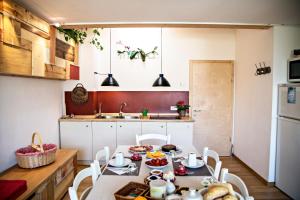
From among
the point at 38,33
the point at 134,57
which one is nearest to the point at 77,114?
the point at 134,57

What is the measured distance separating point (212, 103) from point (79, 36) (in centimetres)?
300

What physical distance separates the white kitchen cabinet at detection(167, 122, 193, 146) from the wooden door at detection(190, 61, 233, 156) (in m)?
0.68

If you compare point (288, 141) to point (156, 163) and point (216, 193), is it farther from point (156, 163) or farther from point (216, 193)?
point (216, 193)

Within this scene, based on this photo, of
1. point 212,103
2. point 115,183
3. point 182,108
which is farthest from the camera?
point 212,103

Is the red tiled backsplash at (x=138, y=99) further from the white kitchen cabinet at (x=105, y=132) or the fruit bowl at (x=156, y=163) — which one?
the fruit bowl at (x=156, y=163)

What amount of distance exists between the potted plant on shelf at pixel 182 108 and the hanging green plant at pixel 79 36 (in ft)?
6.36

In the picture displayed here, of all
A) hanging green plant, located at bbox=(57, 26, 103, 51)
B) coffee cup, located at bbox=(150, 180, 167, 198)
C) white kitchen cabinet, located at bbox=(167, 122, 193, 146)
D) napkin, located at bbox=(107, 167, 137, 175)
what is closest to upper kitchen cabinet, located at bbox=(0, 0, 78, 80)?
hanging green plant, located at bbox=(57, 26, 103, 51)

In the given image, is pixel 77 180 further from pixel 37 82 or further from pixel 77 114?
pixel 77 114

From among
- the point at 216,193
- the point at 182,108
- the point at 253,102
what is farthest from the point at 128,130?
the point at 216,193

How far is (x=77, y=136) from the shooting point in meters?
3.98

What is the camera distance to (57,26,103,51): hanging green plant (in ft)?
11.8

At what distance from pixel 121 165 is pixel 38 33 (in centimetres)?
203

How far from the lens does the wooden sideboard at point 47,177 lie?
2.14 metres

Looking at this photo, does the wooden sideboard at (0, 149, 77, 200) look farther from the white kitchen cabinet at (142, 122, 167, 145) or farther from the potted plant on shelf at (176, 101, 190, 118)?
the potted plant on shelf at (176, 101, 190, 118)
